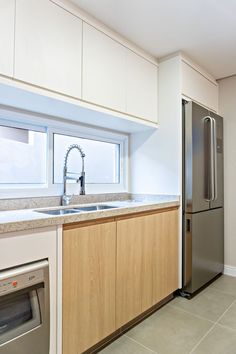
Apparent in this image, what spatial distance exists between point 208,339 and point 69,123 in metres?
1.97

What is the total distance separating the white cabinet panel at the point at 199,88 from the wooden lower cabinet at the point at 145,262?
122 centimetres

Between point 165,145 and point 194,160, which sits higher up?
point 165,145

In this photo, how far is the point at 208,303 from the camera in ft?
7.25

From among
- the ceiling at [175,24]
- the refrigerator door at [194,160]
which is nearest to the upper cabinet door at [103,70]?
the ceiling at [175,24]

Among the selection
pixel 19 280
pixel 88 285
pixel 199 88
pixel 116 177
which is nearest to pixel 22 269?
pixel 19 280

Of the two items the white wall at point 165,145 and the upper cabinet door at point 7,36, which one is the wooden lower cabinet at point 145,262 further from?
the upper cabinet door at point 7,36

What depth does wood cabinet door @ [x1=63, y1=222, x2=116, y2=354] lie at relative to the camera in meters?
1.39

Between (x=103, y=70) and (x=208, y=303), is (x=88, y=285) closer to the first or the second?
(x=208, y=303)

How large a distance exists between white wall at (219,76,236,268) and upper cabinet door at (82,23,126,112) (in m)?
1.52

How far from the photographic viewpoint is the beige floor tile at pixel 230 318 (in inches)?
74.2

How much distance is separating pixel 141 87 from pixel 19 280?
1.84 metres

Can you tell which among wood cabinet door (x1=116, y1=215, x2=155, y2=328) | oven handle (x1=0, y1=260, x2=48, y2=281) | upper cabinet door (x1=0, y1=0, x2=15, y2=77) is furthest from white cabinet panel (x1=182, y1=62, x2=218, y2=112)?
oven handle (x1=0, y1=260, x2=48, y2=281)

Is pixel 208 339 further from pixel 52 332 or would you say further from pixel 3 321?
pixel 3 321

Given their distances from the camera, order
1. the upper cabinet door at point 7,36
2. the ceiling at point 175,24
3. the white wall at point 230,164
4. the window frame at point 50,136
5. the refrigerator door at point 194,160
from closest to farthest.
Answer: the upper cabinet door at point 7,36, the ceiling at point 175,24, the window frame at point 50,136, the refrigerator door at point 194,160, the white wall at point 230,164
